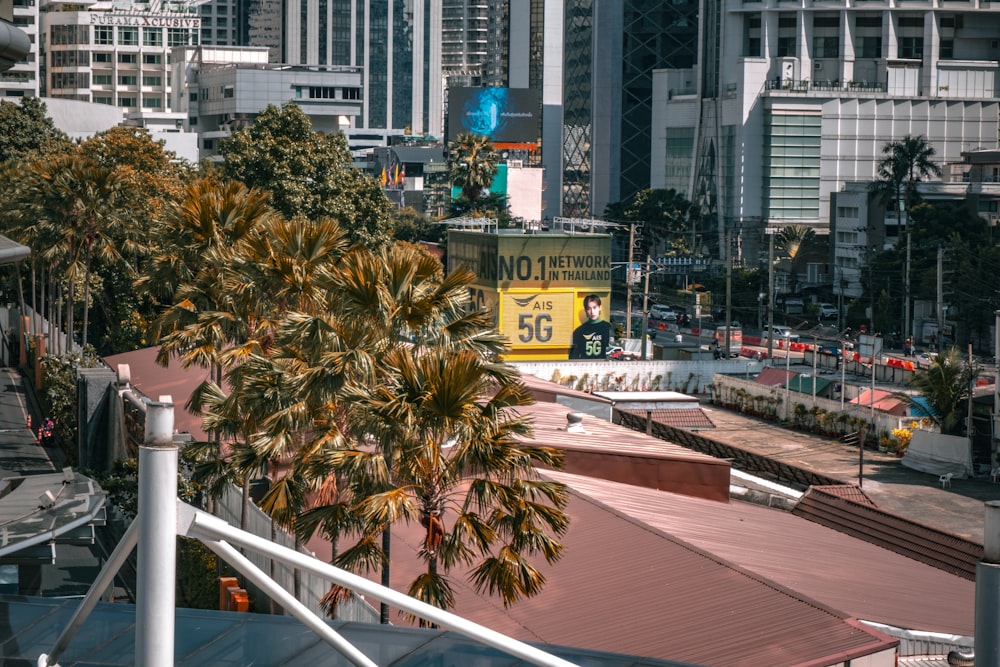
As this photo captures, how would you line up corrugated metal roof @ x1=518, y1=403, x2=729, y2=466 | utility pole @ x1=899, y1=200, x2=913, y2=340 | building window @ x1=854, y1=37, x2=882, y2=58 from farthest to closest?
building window @ x1=854, y1=37, x2=882, y2=58 → utility pole @ x1=899, y1=200, x2=913, y2=340 → corrugated metal roof @ x1=518, y1=403, x2=729, y2=466

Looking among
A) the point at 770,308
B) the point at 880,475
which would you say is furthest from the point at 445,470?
the point at 770,308

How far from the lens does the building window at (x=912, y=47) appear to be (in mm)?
149875

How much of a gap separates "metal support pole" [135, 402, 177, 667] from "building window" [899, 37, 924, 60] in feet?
498

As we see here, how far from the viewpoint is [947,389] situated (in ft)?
188

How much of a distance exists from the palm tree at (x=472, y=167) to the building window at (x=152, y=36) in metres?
70.6

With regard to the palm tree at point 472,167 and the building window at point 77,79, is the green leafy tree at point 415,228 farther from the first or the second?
the building window at point 77,79

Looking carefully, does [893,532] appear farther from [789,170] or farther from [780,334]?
[789,170]

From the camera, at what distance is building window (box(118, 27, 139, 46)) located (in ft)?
570

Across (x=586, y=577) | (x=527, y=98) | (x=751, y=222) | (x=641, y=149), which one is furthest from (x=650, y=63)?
(x=586, y=577)

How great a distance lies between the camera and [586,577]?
21750 millimetres

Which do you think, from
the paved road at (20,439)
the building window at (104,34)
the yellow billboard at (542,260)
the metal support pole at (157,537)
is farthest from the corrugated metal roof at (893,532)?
the building window at (104,34)

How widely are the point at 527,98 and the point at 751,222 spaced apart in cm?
3135

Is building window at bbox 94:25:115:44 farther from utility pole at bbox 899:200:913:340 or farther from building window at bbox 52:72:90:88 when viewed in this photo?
utility pole at bbox 899:200:913:340

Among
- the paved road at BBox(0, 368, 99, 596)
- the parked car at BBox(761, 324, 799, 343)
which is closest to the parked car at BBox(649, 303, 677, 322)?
the parked car at BBox(761, 324, 799, 343)
